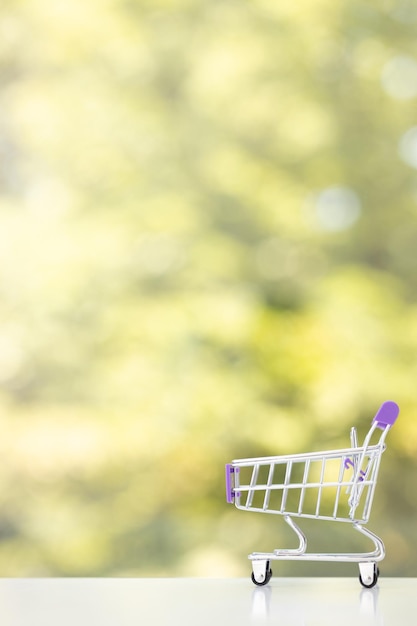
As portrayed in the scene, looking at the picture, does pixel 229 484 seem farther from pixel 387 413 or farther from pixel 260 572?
pixel 387 413

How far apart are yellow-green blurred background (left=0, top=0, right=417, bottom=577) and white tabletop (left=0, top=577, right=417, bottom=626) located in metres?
0.30

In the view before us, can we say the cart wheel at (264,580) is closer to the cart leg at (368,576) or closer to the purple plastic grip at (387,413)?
the cart leg at (368,576)

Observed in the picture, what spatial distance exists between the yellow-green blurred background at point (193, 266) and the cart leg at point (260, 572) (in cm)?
39

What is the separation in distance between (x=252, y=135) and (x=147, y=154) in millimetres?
318

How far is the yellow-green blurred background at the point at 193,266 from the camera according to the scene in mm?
2611

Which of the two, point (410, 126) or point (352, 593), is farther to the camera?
point (410, 126)

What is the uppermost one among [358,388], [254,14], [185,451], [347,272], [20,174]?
[254,14]

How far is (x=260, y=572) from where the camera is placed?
217cm

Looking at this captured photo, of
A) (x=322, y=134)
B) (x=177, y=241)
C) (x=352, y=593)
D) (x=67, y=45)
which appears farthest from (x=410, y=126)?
(x=352, y=593)

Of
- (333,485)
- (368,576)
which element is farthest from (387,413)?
(368,576)

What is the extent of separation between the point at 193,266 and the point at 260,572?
3.04 feet

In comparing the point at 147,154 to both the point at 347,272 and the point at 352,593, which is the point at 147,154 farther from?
the point at 352,593

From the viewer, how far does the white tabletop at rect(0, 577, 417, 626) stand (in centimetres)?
173

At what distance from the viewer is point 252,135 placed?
8.91 ft
